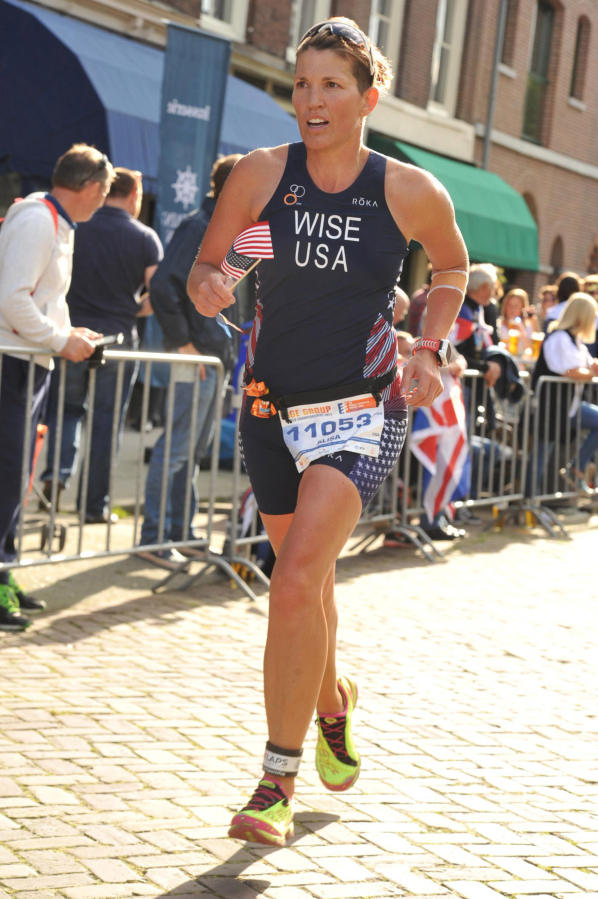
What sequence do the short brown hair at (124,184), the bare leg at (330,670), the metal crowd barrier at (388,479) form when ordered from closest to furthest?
1. the bare leg at (330,670)
2. the metal crowd barrier at (388,479)
3. the short brown hair at (124,184)

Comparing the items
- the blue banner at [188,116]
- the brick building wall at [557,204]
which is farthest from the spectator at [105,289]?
the brick building wall at [557,204]

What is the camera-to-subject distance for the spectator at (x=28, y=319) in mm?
5723

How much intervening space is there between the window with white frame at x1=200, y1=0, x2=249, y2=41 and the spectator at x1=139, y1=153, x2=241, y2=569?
35.1 ft

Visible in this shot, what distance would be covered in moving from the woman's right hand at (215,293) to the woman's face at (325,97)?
436mm

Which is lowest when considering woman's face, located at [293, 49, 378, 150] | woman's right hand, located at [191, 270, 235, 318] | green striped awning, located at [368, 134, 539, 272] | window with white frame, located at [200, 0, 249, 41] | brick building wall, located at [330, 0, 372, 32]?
woman's right hand, located at [191, 270, 235, 318]

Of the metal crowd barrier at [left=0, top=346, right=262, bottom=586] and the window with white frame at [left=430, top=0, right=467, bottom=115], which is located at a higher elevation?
the window with white frame at [left=430, top=0, right=467, bottom=115]

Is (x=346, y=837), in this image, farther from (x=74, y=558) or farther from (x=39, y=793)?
(x=74, y=558)

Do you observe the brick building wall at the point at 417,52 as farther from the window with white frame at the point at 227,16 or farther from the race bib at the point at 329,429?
the race bib at the point at 329,429

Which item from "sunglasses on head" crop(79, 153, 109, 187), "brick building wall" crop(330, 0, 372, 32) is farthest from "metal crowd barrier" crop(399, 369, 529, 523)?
"brick building wall" crop(330, 0, 372, 32)

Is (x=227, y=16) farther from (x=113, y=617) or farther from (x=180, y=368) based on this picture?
(x=113, y=617)

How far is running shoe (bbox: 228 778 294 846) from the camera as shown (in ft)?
10.7

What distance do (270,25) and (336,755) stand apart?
15.8 meters

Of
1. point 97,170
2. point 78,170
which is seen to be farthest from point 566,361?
point 78,170

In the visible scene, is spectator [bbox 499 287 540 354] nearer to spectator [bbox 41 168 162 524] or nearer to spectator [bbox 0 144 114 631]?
spectator [bbox 41 168 162 524]
